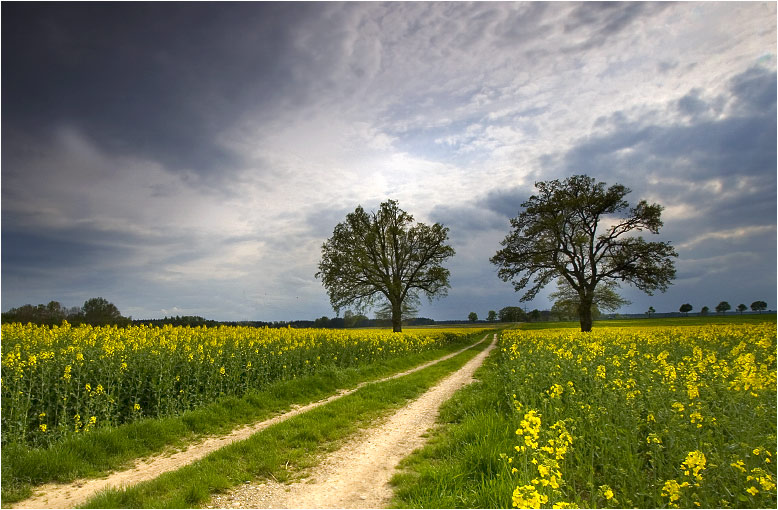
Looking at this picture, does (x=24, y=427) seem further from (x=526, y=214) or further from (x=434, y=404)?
(x=526, y=214)

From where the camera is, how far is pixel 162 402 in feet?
31.7

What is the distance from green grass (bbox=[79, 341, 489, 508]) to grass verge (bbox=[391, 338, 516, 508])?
1.91 metres

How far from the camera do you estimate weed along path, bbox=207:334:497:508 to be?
17.7ft

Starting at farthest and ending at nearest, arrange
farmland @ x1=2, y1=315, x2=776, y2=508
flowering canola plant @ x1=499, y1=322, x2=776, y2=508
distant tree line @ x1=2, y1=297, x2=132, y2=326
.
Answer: distant tree line @ x1=2, y1=297, x2=132, y2=326 → farmland @ x1=2, y1=315, x2=776, y2=508 → flowering canola plant @ x1=499, y1=322, x2=776, y2=508

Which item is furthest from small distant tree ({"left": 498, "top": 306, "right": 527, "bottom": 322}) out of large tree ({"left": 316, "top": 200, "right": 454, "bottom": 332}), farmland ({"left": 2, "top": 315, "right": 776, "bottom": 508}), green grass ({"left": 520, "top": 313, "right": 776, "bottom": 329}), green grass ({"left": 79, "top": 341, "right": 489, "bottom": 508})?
green grass ({"left": 79, "top": 341, "right": 489, "bottom": 508})

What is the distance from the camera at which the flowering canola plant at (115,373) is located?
26.3ft

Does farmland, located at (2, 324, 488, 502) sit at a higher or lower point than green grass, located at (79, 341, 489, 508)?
higher

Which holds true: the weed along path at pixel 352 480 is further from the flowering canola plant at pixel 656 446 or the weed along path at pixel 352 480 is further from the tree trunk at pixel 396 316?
the tree trunk at pixel 396 316

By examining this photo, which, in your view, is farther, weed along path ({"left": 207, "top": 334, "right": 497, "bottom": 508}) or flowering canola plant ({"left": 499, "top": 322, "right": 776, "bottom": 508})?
weed along path ({"left": 207, "top": 334, "right": 497, "bottom": 508})

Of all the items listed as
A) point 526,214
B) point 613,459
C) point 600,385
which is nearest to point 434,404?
point 600,385

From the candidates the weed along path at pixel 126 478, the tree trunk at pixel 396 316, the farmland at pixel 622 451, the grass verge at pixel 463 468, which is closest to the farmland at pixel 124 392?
the weed along path at pixel 126 478

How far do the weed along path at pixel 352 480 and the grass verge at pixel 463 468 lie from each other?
31 centimetres

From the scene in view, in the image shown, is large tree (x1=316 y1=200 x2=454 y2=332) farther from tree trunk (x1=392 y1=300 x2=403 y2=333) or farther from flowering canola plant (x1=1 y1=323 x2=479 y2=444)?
flowering canola plant (x1=1 y1=323 x2=479 y2=444)

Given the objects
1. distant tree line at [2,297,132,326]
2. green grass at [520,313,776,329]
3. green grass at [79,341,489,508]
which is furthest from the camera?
green grass at [520,313,776,329]
